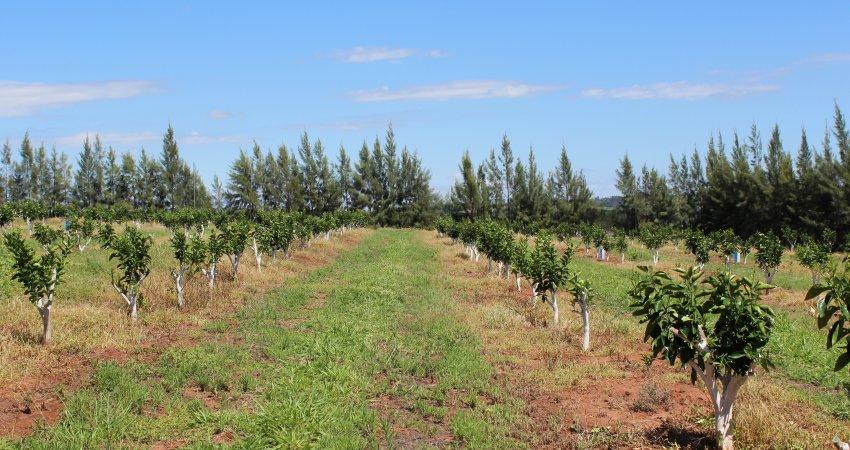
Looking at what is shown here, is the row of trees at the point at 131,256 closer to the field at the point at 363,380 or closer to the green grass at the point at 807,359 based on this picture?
the field at the point at 363,380

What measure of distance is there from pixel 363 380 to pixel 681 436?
219 inches

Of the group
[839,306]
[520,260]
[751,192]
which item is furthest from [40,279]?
[751,192]

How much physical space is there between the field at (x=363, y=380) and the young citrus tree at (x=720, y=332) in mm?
939

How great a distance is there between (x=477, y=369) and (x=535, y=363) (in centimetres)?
167

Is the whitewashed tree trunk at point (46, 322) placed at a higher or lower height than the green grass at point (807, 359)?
higher

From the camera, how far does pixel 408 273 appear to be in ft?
97.5

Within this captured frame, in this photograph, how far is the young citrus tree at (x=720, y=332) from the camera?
7967 mm

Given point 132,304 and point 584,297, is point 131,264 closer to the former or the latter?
point 132,304

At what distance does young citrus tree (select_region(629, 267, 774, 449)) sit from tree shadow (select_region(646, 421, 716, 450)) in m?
0.26

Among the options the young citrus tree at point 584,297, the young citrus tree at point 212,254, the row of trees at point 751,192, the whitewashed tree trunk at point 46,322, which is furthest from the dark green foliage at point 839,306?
the row of trees at point 751,192

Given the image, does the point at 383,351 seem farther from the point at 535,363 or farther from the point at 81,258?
the point at 81,258

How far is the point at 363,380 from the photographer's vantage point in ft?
38.1

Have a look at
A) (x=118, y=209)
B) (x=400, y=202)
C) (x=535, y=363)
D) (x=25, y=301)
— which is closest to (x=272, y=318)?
(x=25, y=301)

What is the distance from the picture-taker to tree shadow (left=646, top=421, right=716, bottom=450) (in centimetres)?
873
